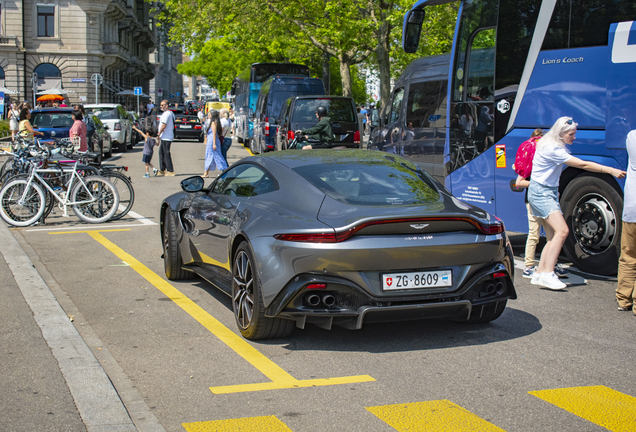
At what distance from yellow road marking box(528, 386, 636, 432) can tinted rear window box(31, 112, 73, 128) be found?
2037 centimetres

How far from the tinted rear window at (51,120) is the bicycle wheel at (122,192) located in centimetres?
1109

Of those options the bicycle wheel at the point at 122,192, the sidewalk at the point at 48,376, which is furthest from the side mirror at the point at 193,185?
the bicycle wheel at the point at 122,192

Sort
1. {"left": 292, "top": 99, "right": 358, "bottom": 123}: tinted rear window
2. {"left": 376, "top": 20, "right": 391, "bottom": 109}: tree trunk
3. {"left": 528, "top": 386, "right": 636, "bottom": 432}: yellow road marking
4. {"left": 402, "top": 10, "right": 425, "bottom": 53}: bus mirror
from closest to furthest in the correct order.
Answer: {"left": 528, "top": 386, "right": 636, "bottom": 432}: yellow road marking, {"left": 402, "top": 10, "right": 425, "bottom": 53}: bus mirror, {"left": 292, "top": 99, "right": 358, "bottom": 123}: tinted rear window, {"left": 376, "top": 20, "right": 391, "bottom": 109}: tree trunk

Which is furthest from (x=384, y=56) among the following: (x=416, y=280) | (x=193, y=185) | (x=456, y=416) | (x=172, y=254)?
(x=456, y=416)

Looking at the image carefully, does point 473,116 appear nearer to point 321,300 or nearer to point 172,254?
point 172,254

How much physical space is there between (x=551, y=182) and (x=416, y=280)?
3016 millimetres

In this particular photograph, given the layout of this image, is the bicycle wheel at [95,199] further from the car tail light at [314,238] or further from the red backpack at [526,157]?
the car tail light at [314,238]

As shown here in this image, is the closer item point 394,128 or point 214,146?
point 394,128

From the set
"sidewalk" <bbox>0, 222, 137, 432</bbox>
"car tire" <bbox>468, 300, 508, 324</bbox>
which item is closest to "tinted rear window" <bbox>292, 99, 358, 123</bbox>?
"sidewalk" <bbox>0, 222, 137, 432</bbox>

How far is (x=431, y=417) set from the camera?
4.07 metres

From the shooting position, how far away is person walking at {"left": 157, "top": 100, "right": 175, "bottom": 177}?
61.3ft

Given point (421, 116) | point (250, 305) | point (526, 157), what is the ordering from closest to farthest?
point (250, 305), point (526, 157), point (421, 116)

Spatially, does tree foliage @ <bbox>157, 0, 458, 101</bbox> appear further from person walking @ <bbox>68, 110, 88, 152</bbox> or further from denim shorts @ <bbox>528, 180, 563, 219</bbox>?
denim shorts @ <bbox>528, 180, 563, 219</bbox>

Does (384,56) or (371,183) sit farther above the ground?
(384,56)
